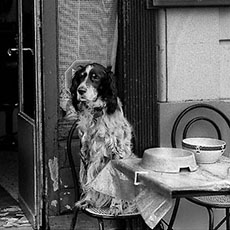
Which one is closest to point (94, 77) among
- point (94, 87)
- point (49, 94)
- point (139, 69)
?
point (94, 87)

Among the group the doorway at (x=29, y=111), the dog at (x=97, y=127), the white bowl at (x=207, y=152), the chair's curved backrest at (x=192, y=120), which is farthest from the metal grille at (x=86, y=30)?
the white bowl at (x=207, y=152)

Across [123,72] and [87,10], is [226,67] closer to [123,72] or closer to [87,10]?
[123,72]

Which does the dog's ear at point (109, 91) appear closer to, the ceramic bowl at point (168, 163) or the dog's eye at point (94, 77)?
the dog's eye at point (94, 77)

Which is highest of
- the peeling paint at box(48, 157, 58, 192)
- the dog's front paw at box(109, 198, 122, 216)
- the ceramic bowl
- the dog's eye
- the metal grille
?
the metal grille

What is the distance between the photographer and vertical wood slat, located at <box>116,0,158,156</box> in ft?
15.0

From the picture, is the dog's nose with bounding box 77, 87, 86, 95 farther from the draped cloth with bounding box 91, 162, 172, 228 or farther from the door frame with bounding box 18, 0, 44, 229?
the door frame with bounding box 18, 0, 44, 229

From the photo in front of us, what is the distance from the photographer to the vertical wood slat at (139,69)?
4566 mm

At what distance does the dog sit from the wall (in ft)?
1.83

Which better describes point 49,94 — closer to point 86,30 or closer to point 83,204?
point 86,30

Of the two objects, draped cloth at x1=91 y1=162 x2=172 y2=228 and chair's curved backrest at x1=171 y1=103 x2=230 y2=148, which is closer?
draped cloth at x1=91 y1=162 x2=172 y2=228

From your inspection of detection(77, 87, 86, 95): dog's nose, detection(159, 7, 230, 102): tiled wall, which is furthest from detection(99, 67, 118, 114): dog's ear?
detection(159, 7, 230, 102): tiled wall

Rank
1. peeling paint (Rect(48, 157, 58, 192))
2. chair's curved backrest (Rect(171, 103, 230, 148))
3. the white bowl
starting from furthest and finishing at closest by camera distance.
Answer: peeling paint (Rect(48, 157, 58, 192)), chair's curved backrest (Rect(171, 103, 230, 148)), the white bowl

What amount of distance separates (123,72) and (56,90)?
1.78 feet

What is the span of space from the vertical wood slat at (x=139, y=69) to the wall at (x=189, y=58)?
0.07 metres
